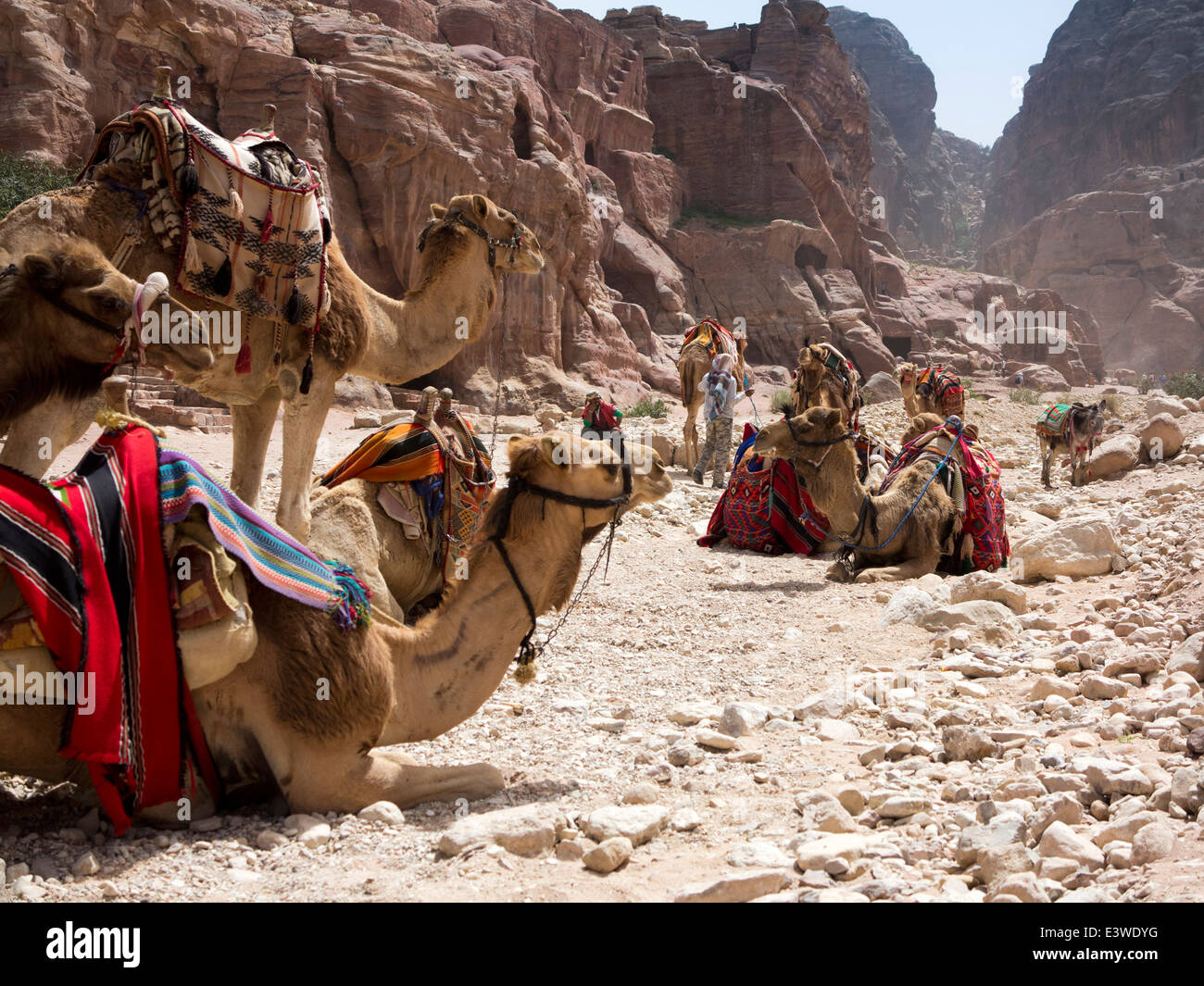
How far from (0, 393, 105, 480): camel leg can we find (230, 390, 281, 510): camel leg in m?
1.54

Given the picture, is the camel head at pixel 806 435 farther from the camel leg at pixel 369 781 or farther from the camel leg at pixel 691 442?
the camel leg at pixel 691 442

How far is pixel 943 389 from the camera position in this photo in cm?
1000

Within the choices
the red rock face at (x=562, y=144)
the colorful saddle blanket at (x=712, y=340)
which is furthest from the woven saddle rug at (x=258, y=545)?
the red rock face at (x=562, y=144)

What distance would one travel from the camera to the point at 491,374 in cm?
2278

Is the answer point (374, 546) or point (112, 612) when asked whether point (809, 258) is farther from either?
point (112, 612)

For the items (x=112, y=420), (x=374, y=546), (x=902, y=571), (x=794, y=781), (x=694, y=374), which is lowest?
(x=794, y=781)

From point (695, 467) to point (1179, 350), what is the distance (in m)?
59.2

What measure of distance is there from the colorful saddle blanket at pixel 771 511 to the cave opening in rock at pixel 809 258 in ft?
115

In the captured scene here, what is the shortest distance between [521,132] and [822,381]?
1734cm

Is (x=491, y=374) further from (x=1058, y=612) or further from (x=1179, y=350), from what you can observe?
(x=1179, y=350)

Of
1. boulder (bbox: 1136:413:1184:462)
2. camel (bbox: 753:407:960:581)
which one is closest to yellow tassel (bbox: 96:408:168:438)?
camel (bbox: 753:407:960:581)

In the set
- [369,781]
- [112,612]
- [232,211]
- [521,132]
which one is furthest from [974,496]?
[521,132]

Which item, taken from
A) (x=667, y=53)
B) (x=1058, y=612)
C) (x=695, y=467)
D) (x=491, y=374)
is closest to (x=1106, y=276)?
(x=667, y=53)

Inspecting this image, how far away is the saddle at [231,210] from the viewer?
13.9 feet
